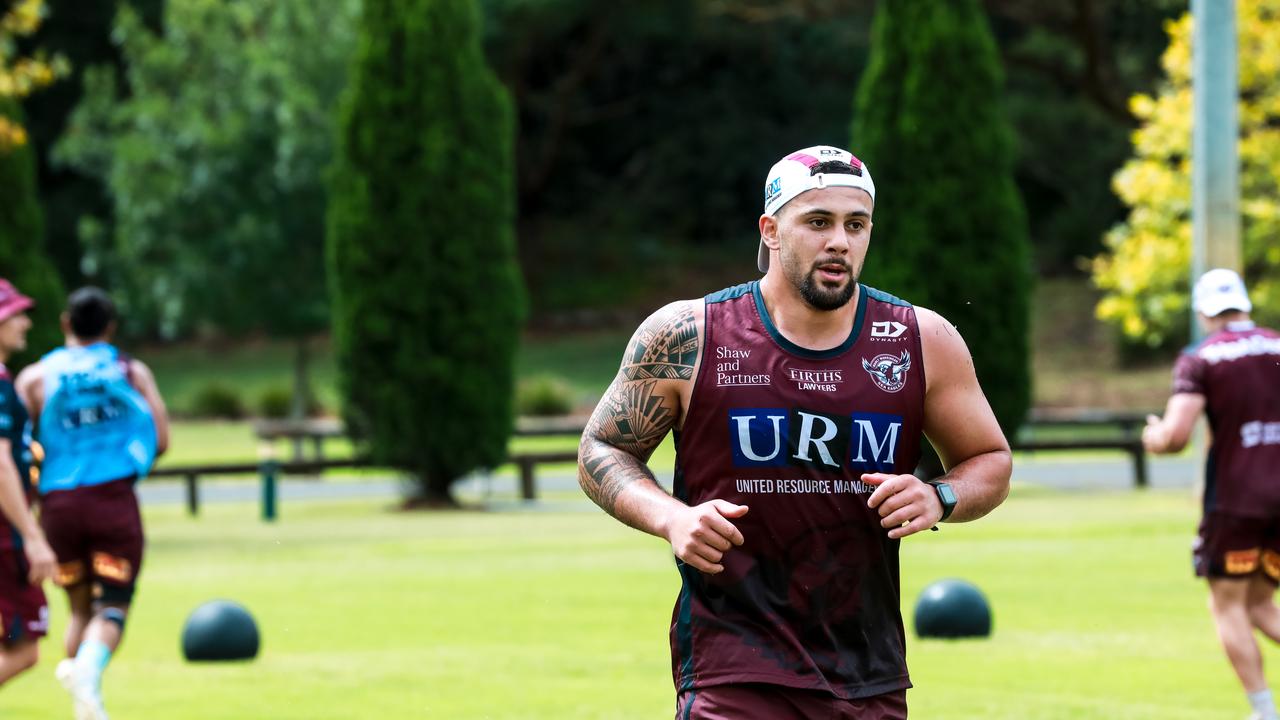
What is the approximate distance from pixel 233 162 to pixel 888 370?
40476 millimetres

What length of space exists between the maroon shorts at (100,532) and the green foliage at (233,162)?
108 feet

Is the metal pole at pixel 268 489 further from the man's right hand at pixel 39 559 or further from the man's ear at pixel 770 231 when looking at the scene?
the man's ear at pixel 770 231

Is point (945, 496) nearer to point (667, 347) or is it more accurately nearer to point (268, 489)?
point (667, 347)

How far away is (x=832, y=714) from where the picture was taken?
502 cm

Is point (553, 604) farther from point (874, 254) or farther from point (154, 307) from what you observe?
point (154, 307)

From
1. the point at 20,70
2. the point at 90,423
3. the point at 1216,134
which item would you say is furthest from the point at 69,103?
the point at 90,423

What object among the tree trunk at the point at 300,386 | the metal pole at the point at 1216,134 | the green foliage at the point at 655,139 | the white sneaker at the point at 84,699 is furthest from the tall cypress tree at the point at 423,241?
the green foliage at the point at 655,139

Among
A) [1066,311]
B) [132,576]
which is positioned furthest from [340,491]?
[1066,311]

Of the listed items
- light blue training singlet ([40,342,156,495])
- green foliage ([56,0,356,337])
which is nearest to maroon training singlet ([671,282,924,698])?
light blue training singlet ([40,342,156,495])

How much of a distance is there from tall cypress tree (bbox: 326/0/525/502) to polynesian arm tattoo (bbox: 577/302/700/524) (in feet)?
68.5

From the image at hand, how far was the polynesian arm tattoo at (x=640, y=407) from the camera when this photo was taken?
5.25 meters

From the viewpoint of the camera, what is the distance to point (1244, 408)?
963 cm

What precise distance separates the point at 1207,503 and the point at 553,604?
649cm

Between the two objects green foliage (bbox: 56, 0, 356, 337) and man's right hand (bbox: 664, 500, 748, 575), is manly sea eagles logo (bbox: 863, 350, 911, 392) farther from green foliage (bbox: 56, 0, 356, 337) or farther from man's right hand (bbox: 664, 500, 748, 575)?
green foliage (bbox: 56, 0, 356, 337)
